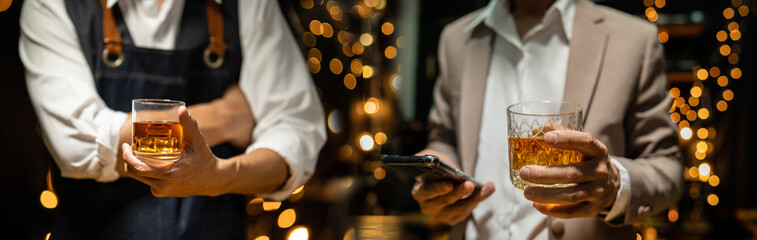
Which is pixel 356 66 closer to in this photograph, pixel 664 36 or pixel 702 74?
pixel 664 36

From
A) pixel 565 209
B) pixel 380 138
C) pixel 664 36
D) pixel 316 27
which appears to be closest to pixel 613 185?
pixel 565 209

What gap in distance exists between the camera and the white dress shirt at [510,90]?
1597 millimetres

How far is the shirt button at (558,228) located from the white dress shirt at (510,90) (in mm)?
31

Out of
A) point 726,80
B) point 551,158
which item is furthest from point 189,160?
point 726,80

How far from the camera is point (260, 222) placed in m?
1.60

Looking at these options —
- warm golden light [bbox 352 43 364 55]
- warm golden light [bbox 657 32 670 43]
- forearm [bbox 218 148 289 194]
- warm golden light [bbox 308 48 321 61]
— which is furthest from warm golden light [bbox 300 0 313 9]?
warm golden light [bbox 657 32 670 43]

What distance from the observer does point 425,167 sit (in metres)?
1.34

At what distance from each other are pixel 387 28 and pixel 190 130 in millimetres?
1804

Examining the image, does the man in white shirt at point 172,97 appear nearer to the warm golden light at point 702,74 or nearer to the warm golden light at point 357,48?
the warm golden light at point 357,48

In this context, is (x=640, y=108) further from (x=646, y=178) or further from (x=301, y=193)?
(x=301, y=193)

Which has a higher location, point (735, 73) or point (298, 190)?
point (735, 73)

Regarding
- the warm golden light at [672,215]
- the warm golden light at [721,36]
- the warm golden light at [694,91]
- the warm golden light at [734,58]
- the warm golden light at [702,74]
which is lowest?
the warm golden light at [672,215]

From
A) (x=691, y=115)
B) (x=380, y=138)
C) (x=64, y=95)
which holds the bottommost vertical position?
(x=380, y=138)

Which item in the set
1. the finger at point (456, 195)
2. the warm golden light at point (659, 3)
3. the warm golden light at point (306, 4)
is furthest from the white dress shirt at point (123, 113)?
the warm golden light at point (659, 3)
